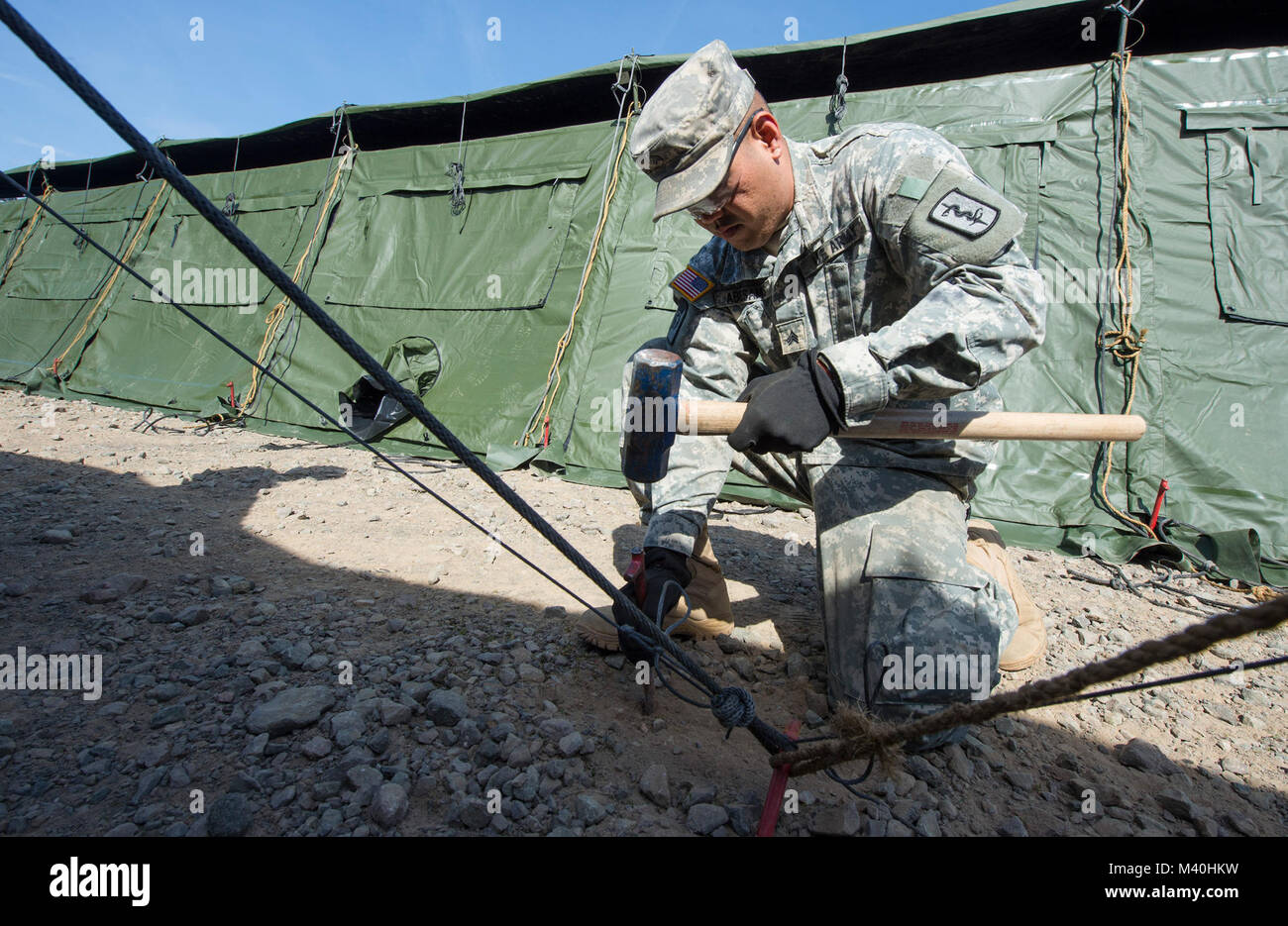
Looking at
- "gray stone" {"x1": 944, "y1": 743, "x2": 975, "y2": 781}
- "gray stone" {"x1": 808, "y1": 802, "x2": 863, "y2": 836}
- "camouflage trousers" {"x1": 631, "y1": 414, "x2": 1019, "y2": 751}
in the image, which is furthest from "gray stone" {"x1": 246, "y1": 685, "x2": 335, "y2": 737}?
"gray stone" {"x1": 944, "y1": 743, "x2": 975, "y2": 781}

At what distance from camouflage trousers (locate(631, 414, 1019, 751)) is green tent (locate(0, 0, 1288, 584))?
1.88m

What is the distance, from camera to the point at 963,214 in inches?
66.1

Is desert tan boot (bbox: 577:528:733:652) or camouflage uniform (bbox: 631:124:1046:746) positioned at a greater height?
camouflage uniform (bbox: 631:124:1046:746)

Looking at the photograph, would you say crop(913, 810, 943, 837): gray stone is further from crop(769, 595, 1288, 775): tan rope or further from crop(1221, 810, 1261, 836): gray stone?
crop(1221, 810, 1261, 836): gray stone

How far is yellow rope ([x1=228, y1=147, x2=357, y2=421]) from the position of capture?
564 centimetres

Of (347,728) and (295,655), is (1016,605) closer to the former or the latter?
(347,728)

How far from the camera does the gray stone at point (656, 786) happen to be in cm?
138

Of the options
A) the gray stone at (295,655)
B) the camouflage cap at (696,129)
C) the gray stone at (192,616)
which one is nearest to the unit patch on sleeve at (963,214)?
the camouflage cap at (696,129)

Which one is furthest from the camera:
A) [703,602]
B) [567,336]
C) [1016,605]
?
[567,336]

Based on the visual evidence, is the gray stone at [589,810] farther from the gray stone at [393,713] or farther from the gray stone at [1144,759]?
the gray stone at [1144,759]

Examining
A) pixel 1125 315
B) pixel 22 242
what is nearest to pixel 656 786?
pixel 1125 315

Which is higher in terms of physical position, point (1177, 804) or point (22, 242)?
point (22, 242)

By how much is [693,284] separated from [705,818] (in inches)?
61.8

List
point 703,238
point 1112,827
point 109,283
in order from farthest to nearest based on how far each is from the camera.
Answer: point 109,283, point 703,238, point 1112,827
